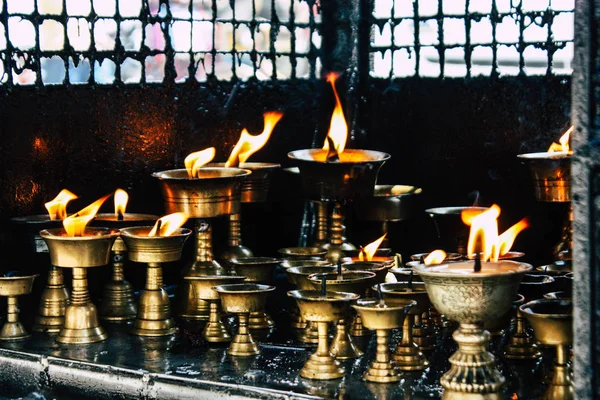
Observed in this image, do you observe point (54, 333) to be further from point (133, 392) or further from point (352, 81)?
point (352, 81)

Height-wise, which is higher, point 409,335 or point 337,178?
point 337,178

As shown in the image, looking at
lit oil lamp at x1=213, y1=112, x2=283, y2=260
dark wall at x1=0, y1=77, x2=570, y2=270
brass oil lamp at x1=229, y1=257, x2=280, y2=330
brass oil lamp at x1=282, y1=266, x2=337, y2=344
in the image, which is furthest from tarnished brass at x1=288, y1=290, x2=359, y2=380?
dark wall at x1=0, y1=77, x2=570, y2=270

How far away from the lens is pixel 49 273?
504cm

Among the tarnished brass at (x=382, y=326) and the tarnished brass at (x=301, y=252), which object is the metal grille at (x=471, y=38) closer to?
the tarnished brass at (x=301, y=252)

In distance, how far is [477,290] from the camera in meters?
3.46

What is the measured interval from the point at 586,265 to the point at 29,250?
108 inches

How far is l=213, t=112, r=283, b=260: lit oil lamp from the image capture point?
539cm

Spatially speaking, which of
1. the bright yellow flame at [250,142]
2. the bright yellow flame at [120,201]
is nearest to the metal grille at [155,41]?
the bright yellow flame at [250,142]

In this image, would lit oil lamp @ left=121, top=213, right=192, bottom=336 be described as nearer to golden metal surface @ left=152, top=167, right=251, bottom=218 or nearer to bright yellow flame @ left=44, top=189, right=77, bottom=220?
golden metal surface @ left=152, top=167, right=251, bottom=218

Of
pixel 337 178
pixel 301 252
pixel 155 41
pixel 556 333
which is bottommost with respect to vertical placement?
pixel 556 333

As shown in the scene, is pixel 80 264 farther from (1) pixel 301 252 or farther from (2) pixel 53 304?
(1) pixel 301 252

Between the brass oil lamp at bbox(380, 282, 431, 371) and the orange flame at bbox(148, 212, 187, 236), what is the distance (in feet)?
3.44

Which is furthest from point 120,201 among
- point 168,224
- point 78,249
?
point 78,249

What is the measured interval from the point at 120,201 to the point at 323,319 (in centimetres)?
162
